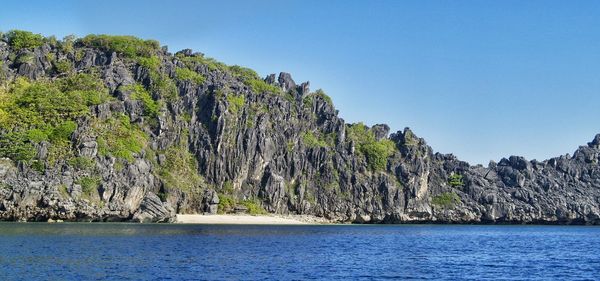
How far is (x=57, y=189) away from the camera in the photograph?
12200 centimetres

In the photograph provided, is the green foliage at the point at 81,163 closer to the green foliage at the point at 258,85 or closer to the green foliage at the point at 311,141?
the green foliage at the point at 258,85

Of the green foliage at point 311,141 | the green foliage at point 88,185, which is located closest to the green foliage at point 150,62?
the green foliage at point 311,141

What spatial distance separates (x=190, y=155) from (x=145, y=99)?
1839cm

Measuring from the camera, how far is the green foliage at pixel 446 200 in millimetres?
189875

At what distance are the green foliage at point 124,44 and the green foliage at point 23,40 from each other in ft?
47.1

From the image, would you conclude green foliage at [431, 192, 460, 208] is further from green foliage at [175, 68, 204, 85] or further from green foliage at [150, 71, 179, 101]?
green foliage at [150, 71, 179, 101]

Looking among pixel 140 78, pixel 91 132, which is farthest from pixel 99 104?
pixel 140 78

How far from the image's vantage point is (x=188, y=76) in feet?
575

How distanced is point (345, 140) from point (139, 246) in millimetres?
124394

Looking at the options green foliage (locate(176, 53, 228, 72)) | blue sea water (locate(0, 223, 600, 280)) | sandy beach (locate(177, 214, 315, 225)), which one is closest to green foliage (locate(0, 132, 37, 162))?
sandy beach (locate(177, 214, 315, 225))

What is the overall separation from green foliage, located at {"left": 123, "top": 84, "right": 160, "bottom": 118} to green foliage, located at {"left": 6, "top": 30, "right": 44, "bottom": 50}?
31.0 m

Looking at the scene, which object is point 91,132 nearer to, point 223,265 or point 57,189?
point 57,189

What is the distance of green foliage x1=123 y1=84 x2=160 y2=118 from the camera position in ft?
522

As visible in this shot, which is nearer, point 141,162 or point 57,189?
point 57,189
